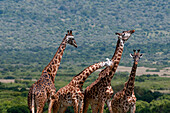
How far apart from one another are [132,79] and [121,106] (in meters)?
1.12

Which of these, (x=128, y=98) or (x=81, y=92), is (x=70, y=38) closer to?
(x=81, y=92)

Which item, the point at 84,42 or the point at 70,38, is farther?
the point at 84,42

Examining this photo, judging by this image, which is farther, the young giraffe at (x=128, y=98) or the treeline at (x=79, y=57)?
the treeline at (x=79, y=57)

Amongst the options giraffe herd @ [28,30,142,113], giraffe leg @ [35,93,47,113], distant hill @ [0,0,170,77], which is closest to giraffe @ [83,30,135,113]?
giraffe herd @ [28,30,142,113]

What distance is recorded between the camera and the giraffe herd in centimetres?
1706

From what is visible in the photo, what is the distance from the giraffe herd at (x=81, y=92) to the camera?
17062 millimetres

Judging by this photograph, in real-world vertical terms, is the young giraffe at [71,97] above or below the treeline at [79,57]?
→ above

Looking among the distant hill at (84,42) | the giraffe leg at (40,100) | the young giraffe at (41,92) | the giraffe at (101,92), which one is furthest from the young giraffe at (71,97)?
the distant hill at (84,42)

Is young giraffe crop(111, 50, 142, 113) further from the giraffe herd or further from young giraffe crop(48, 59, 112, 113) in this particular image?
young giraffe crop(48, 59, 112, 113)

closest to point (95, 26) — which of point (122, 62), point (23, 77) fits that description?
point (122, 62)

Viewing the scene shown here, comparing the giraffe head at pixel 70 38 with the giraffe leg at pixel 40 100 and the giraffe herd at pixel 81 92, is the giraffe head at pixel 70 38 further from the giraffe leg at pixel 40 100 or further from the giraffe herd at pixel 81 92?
the giraffe leg at pixel 40 100

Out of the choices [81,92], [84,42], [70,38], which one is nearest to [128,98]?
[81,92]

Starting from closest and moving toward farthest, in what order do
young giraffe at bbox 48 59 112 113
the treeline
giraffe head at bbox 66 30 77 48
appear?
1. young giraffe at bbox 48 59 112 113
2. giraffe head at bbox 66 30 77 48
3. the treeline

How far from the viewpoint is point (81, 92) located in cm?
1766
